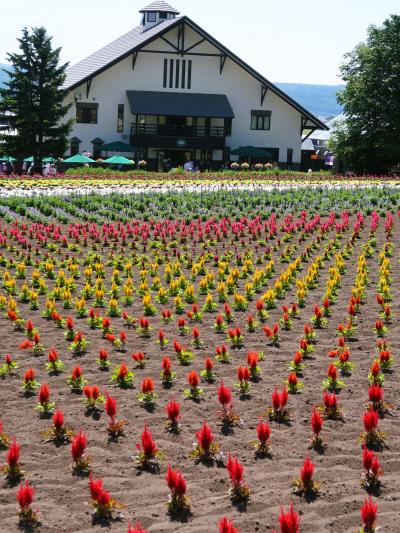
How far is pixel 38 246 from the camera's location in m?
18.1

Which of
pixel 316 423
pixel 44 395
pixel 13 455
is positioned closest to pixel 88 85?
pixel 44 395

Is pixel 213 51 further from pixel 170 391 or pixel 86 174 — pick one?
pixel 170 391

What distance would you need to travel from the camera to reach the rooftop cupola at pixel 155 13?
7031 centimetres

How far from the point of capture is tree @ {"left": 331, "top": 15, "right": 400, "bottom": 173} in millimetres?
57531

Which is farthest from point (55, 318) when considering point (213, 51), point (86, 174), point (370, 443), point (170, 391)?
point (213, 51)

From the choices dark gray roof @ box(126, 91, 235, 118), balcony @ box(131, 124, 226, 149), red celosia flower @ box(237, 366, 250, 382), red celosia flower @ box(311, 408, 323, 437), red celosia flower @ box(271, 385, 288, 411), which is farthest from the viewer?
balcony @ box(131, 124, 226, 149)

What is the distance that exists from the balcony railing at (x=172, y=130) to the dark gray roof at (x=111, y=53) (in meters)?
5.07

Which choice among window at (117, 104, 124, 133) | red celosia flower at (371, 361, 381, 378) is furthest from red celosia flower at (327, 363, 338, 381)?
window at (117, 104, 124, 133)

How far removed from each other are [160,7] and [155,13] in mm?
774

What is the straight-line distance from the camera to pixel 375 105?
57.4 m

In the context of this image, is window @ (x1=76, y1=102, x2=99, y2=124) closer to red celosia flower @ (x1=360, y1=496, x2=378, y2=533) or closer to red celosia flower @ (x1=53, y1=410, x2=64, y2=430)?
red celosia flower @ (x1=53, y1=410, x2=64, y2=430)

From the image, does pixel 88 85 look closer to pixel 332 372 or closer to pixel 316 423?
pixel 332 372

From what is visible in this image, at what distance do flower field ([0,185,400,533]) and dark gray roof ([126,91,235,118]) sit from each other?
1762 inches

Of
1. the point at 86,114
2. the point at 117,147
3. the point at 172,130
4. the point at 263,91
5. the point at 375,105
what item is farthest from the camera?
the point at 263,91
